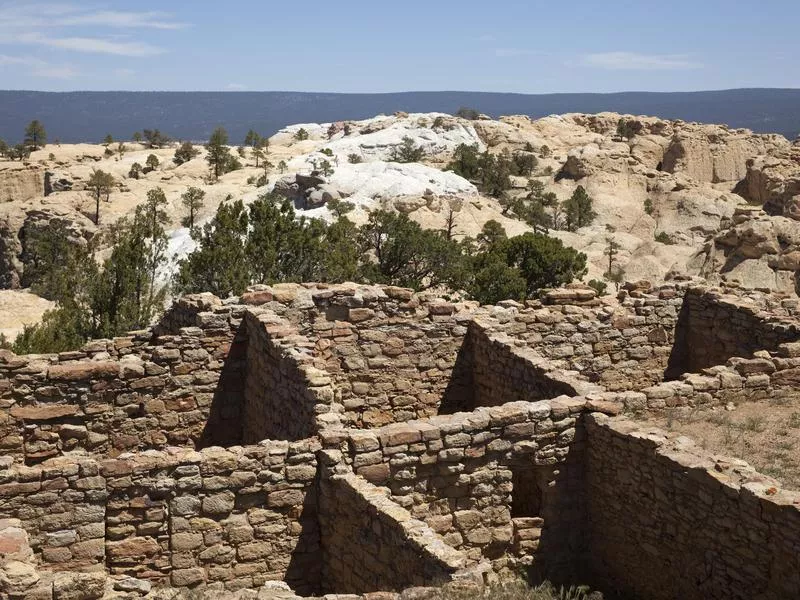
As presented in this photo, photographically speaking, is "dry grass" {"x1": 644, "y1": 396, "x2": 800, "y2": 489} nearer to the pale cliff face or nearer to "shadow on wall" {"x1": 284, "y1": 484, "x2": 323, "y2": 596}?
"shadow on wall" {"x1": 284, "y1": 484, "x2": 323, "y2": 596}

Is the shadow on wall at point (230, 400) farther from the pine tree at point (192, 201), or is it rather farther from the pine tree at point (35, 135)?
the pine tree at point (35, 135)

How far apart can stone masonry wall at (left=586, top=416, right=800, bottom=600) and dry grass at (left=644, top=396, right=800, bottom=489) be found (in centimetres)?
109

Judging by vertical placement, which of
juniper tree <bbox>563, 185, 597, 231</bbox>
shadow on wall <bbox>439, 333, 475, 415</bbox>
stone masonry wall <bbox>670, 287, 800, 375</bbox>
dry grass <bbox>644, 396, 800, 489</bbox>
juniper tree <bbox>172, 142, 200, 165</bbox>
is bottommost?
juniper tree <bbox>563, 185, 597, 231</bbox>

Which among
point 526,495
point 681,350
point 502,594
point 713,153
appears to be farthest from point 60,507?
point 713,153

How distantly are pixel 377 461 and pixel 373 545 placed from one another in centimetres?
105

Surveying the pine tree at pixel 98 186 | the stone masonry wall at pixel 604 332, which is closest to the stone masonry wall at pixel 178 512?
the stone masonry wall at pixel 604 332

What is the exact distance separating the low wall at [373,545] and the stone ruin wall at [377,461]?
3 centimetres

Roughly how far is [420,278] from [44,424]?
76.5ft

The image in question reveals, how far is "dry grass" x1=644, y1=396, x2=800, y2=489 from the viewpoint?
1055 cm

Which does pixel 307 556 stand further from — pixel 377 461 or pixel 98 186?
pixel 98 186

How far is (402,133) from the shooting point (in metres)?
90.7

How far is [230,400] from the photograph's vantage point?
14297 mm

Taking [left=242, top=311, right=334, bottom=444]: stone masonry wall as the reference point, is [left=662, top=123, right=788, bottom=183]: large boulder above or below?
above

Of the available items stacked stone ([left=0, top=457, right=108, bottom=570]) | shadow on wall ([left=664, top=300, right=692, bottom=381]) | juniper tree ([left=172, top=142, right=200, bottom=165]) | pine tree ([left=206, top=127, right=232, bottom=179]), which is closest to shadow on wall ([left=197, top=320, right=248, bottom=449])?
stacked stone ([left=0, top=457, right=108, bottom=570])
